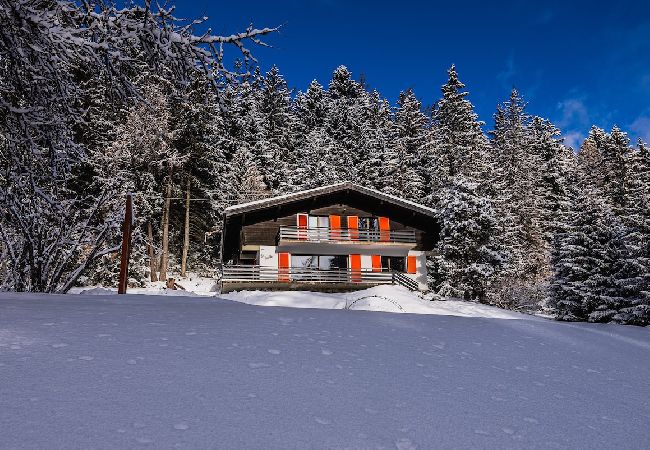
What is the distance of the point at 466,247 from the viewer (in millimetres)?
30891

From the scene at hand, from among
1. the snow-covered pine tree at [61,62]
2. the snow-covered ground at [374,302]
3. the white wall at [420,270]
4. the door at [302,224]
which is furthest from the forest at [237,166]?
the door at [302,224]

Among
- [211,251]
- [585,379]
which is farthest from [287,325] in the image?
[211,251]

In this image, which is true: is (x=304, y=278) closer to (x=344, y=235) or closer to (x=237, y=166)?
(x=344, y=235)

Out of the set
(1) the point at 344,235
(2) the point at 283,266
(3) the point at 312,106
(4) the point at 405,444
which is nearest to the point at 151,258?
(2) the point at 283,266

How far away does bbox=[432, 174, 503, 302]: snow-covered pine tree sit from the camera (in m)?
30.5

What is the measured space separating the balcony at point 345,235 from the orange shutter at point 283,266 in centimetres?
116

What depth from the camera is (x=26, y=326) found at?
13.2ft

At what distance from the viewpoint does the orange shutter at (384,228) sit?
29605 millimetres

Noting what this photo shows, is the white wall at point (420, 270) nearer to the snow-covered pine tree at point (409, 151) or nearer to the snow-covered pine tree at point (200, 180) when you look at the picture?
the snow-covered pine tree at point (409, 151)

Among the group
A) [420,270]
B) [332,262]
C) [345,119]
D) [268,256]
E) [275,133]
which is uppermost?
[345,119]

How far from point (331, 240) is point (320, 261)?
1.73 m

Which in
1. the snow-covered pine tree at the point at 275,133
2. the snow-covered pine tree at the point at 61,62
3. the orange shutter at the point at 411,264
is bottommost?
the orange shutter at the point at 411,264

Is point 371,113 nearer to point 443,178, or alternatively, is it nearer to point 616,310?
point 443,178

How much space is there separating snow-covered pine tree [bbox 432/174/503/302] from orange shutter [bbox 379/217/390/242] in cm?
378
